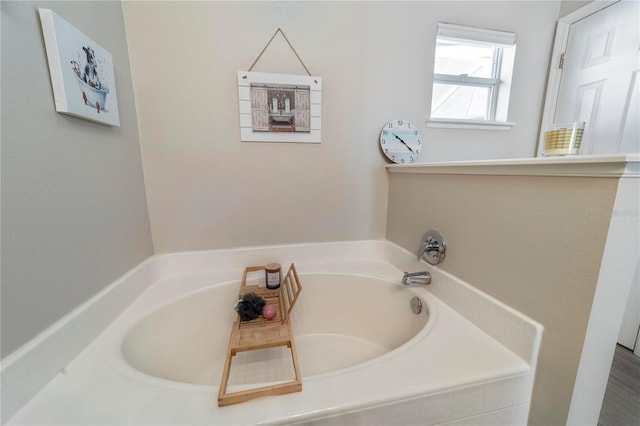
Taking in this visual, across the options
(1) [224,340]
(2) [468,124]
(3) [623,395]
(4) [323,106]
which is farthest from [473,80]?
(1) [224,340]

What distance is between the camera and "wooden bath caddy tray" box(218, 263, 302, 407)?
2.03ft

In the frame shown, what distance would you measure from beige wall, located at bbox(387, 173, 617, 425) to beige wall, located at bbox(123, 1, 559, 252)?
26.8 inches

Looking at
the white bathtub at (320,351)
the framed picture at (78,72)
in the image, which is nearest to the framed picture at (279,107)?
the framed picture at (78,72)

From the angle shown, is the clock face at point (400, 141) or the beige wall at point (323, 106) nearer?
the beige wall at point (323, 106)

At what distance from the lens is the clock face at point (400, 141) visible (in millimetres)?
1472

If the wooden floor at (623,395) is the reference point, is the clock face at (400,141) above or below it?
above

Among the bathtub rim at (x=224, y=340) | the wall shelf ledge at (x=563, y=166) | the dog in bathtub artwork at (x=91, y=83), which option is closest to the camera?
the wall shelf ledge at (x=563, y=166)

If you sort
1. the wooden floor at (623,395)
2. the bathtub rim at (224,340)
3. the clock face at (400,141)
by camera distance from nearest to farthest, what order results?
the bathtub rim at (224,340) → the wooden floor at (623,395) → the clock face at (400,141)

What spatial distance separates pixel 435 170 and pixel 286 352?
1.16m

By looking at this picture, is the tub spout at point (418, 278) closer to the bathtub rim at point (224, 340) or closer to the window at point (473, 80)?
the bathtub rim at point (224, 340)

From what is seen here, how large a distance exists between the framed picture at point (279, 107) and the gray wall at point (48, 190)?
0.56m

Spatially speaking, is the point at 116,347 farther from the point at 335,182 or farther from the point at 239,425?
the point at 335,182

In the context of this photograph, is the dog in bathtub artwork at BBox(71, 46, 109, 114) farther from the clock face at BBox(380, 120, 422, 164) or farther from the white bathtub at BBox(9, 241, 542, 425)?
the clock face at BBox(380, 120, 422, 164)

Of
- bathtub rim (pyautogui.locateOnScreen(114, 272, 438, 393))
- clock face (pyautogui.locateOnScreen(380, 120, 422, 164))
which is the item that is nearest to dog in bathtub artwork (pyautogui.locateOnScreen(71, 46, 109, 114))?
bathtub rim (pyautogui.locateOnScreen(114, 272, 438, 393))
